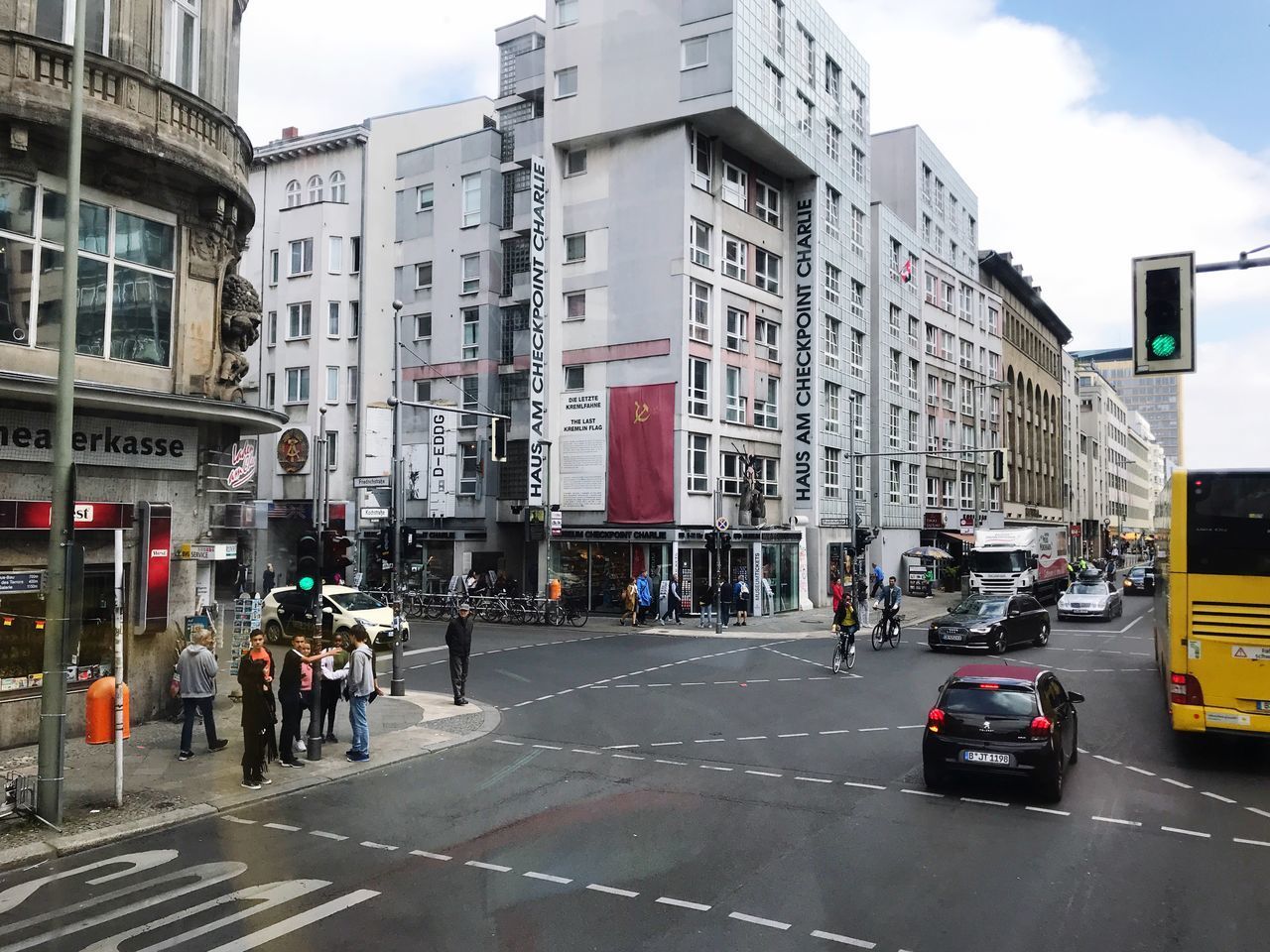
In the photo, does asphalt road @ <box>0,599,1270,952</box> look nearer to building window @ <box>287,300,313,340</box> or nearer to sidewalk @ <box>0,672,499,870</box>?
sidewalk @ <box>0,672,499,870</box>

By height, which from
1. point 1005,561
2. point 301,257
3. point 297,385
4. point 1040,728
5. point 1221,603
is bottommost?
point 1040,728

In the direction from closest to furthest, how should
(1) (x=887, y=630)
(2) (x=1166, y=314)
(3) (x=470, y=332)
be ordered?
(2) (x=1166, y=314)
(1) (x=887, y=630)
(3) (x=470, y=332)

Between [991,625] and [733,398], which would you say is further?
[733,398]

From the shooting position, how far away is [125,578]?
15031 mm

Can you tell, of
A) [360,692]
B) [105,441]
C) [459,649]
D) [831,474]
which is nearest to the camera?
[360,692]

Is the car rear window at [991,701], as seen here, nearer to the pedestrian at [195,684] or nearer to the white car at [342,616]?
the pedestrian at [195,684]

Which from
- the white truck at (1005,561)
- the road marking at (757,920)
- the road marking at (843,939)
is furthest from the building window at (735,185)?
the road marking at (843,939)

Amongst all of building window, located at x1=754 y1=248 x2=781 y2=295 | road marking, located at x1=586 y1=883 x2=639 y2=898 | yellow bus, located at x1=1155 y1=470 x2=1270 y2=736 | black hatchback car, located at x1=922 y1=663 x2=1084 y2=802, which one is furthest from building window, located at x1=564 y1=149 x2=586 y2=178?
road marking, located at x1=586 y1=883 x2=639 y2=898

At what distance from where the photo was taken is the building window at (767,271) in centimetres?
4109

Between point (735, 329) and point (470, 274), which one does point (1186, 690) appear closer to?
point (735, 329)

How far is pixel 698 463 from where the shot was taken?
37.0 meters

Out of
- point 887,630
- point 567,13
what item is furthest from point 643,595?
point 567,13

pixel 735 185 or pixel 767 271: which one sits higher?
pixel 735 185

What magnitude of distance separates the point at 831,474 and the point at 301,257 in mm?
27497
